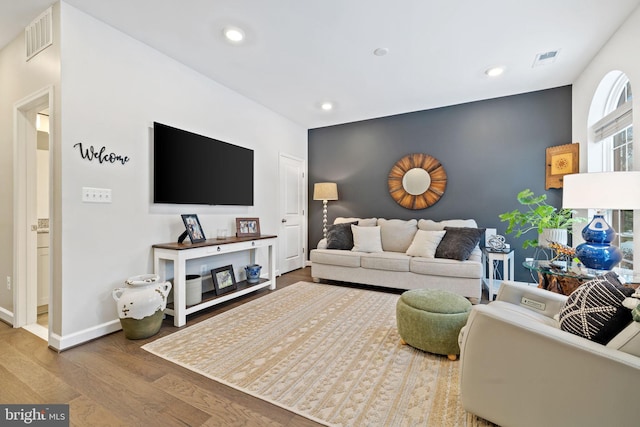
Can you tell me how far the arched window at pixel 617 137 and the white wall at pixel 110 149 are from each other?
13.7 ft

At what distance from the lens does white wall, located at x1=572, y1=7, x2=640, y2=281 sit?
2100 millimetres

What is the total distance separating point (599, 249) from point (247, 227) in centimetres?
A: 338

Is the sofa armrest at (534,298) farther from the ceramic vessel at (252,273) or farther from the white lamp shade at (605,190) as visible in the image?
the ceramic vessel at (252,273)

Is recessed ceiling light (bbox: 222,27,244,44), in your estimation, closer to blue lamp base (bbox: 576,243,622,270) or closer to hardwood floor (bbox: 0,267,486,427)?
hardwood floor (bbox: 0,267,486,427)

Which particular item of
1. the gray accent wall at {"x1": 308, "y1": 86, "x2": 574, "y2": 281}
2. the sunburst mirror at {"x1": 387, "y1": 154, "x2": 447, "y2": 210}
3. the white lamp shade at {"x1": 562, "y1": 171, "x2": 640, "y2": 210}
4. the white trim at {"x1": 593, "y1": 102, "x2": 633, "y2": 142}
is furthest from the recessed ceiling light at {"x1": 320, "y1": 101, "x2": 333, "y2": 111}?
the white trim at {"x1": 593, "y1": 102, "x2": 633, "y2": 142}

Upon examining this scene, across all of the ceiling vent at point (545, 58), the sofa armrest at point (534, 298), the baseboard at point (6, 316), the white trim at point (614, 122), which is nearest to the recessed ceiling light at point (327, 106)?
the ceiling vent at point (545, 58)

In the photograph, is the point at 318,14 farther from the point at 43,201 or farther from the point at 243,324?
the point at 43,201

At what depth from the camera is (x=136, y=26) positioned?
2277 millimetres

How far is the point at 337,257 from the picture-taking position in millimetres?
3721

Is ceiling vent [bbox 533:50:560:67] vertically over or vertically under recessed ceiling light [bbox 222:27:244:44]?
over

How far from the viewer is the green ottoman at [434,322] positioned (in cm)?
185

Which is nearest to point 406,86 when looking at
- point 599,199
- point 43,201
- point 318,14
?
point 318,14

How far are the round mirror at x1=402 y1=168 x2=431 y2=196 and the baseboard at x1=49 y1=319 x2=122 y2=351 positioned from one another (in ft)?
12.9

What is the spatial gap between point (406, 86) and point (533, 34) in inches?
50.2
